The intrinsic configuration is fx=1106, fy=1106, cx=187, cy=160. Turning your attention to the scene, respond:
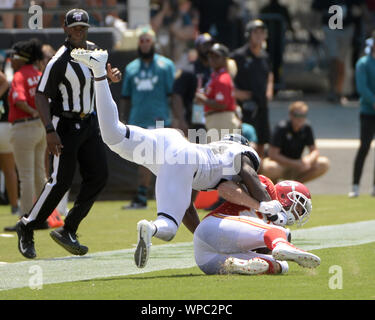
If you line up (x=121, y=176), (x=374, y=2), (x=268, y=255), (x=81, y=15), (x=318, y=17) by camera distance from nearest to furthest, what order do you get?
(x=268, y=255), (x=81, y=15), (x=121, y=176), (x=374, y=2), (x=318, y=17)

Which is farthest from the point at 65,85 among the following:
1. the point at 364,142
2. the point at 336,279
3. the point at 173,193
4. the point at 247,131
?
the point at 364,142

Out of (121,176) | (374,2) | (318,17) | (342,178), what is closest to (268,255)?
(121,176)

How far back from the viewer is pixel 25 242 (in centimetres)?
870

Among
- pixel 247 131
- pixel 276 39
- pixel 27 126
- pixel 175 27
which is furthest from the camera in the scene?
pixel 276 39

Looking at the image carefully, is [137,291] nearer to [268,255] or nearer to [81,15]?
[268,255]

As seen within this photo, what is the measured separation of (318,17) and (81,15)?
15591mm

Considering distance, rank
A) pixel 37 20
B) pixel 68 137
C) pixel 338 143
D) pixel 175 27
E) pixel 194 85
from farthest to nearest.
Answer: pixel 175 27
pixel 338 143
pixel 194 85
pixel 37 20
pixel 68 137

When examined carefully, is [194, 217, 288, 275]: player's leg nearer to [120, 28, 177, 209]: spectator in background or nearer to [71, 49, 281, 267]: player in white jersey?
[71, 49, 281, 267]: player in white jersey

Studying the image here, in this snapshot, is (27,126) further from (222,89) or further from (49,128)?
(222,89)

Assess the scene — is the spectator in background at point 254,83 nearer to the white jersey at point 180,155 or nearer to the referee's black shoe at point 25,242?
the referee's black shoe at point 25,242

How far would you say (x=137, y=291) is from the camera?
654 centimetres

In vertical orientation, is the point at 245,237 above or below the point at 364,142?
above

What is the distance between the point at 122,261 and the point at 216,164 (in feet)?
4.53

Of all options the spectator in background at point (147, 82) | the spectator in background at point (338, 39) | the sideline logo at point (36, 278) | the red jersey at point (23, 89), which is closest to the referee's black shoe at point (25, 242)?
the sideline logo at point (36, 278)
